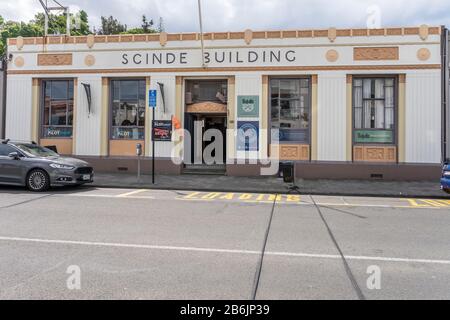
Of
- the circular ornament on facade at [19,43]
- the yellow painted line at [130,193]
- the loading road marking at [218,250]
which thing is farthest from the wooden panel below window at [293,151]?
the circular ornament on facade at [19,43]

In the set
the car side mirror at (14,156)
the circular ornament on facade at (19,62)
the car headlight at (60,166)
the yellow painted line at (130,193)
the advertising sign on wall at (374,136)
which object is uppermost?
the circular ornament on facade at (19,62)

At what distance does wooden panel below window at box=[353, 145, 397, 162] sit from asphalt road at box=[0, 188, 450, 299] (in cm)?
652

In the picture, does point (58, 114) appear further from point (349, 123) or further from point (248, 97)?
point (349, 123)

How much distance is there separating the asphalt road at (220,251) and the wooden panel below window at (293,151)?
6.80 meters

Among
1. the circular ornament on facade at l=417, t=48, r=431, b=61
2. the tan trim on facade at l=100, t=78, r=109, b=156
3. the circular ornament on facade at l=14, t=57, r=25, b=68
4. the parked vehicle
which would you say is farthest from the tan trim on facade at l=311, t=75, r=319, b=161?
the circular ornament on facade at l=14, t=57, r=25, b=68

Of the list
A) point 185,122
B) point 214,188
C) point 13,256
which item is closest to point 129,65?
point 185,122

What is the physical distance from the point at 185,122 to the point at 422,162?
33.7ft

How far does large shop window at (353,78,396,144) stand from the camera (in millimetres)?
16875

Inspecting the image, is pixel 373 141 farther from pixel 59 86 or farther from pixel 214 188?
pixel 59 86

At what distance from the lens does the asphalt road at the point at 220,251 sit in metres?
4.32

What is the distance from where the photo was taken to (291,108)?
17469mm

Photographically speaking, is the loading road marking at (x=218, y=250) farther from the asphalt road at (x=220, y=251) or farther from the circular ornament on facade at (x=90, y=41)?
the circular ornament on facade at (x=90, y=41)

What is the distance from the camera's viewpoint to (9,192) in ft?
39.5
